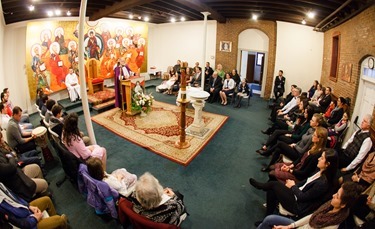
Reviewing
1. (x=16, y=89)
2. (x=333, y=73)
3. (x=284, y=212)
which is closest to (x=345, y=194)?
(x=284, y=212)

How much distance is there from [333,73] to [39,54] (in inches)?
346

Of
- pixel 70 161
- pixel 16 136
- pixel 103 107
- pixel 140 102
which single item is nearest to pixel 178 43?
pixel 103 107

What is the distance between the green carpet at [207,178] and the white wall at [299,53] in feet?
12.9

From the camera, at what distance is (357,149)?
143 inches

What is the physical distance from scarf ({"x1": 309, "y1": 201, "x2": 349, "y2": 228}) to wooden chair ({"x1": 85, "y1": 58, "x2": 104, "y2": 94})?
7797mm

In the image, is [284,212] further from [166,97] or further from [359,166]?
[166,97]

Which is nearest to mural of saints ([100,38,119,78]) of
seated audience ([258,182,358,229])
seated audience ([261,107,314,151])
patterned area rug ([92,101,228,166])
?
patterned area rug ([92,101,228,166])

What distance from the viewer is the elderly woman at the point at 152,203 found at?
7.32ft

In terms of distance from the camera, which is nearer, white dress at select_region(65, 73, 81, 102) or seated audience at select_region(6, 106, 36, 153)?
seated audience at select_region(6, 106, 36, 153)

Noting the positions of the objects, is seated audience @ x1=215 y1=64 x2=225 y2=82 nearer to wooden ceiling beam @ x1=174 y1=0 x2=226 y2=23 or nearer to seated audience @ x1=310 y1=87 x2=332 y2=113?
wooden ceiling beam @ x1=174 y1=0 x2=226 y2=23

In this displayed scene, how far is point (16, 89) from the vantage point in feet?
20.4

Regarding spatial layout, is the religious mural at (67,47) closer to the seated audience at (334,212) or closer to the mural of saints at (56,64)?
the mural of saints at (56,64)

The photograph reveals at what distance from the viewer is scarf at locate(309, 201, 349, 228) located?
81.9 inches

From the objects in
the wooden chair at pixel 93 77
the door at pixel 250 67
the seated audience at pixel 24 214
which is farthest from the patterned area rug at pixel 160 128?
the door at pixel 250 67
